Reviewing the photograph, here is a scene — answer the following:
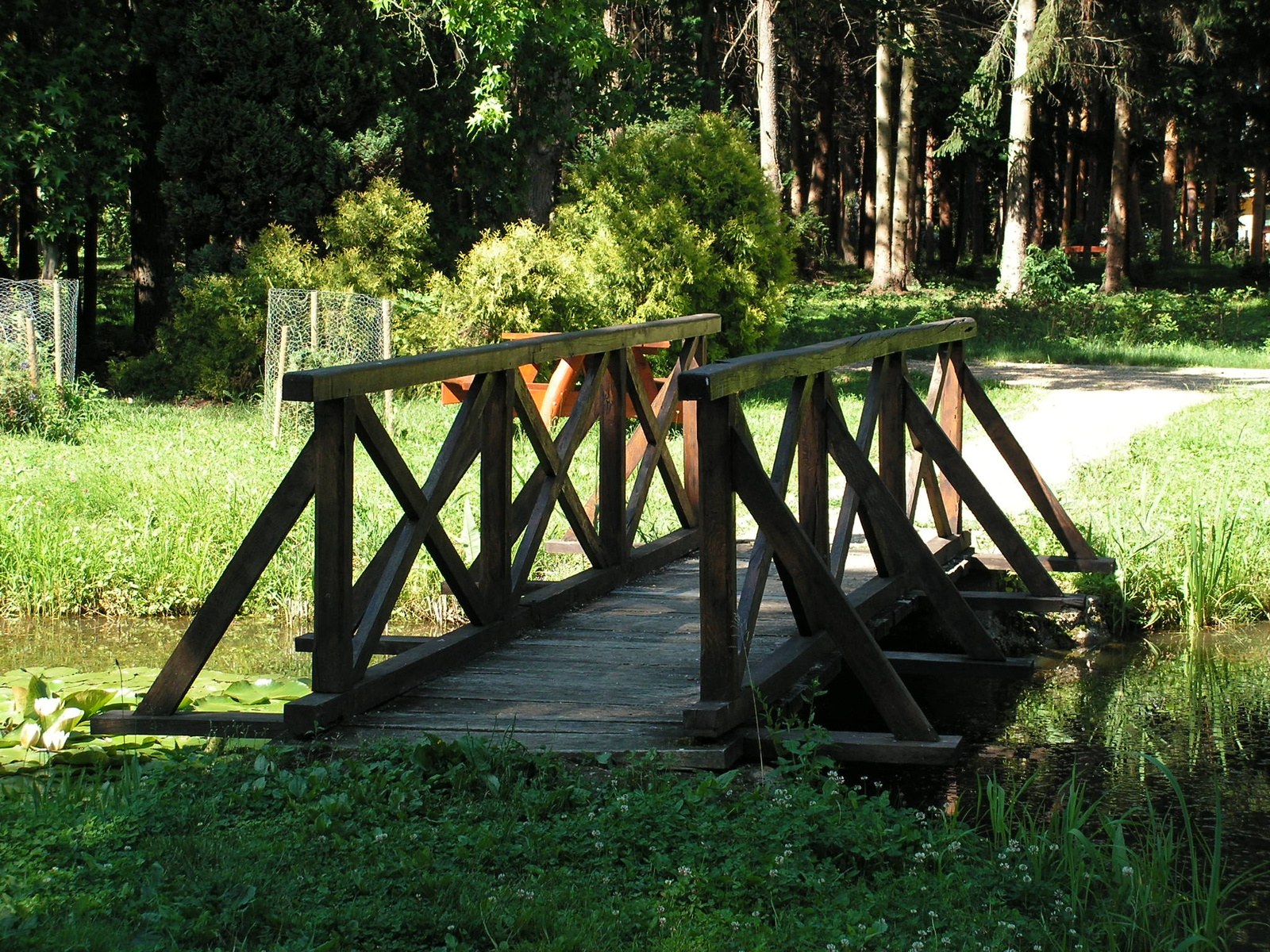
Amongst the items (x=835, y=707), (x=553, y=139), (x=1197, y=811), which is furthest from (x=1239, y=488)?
(x=553, y=139)

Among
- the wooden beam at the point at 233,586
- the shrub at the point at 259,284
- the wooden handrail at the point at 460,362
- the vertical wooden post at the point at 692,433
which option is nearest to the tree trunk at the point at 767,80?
the shrub at the point at 259,284

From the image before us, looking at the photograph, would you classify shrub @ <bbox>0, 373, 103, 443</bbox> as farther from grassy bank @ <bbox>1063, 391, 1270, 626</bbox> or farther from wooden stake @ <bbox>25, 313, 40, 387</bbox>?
grassy bank @ <bbox>1063, 391, 1270, 626</bbox>

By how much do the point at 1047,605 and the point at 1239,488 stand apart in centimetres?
282

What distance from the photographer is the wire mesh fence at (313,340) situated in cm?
1252

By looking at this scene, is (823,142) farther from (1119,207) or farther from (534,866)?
(534,866)

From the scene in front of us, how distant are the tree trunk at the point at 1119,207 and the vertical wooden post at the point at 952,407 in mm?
24443

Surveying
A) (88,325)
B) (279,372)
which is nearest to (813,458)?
(279,372)

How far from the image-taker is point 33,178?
1770 centimetres

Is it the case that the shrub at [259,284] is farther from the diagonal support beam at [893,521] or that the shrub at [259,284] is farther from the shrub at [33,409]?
the diagonal support beam at [893,521]

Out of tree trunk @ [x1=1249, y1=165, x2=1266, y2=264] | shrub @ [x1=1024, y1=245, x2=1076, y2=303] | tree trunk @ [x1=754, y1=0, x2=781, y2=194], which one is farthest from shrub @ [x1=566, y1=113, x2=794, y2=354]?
tree trunk @ [x1=1249, y1=165, x2=1266, y2=264]

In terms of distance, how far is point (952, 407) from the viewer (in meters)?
8.27

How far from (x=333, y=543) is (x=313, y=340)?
8.39m

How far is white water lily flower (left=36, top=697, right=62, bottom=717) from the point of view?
4.93 m

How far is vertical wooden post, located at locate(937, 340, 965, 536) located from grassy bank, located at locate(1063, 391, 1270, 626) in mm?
871
